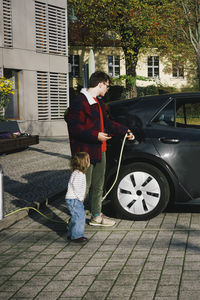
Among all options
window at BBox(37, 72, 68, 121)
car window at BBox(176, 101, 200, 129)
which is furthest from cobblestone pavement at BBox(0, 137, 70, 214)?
window at BBox(37, 72, 68, 121)

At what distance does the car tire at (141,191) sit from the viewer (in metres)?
6.55

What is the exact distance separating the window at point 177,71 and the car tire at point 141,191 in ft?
146

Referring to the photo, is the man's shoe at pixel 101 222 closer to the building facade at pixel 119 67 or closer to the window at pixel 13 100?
the window at pixel 13 100

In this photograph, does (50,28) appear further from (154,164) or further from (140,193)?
(140,193)

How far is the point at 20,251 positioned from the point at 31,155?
1042 cm

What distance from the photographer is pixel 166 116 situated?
681 centimetres

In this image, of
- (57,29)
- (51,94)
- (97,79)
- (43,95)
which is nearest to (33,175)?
(97,79)

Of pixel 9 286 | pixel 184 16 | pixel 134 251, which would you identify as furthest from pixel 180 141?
pixel 184 16

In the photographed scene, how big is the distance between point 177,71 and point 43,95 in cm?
2800

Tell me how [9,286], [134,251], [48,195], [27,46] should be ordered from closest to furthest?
[9,286], [134,251], [48,195], [27,46]

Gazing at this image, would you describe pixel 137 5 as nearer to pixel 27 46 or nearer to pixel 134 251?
pixel 27 46

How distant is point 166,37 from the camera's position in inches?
1291

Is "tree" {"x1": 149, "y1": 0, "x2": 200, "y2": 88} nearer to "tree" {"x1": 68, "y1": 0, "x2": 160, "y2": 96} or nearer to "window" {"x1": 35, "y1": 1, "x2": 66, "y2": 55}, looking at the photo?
"tree" {"x1": 68, "y1": 0, "x2": 160, "y2": 96}

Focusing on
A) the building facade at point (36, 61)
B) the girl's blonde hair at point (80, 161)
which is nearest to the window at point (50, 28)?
the building facade at point (36, 61)
